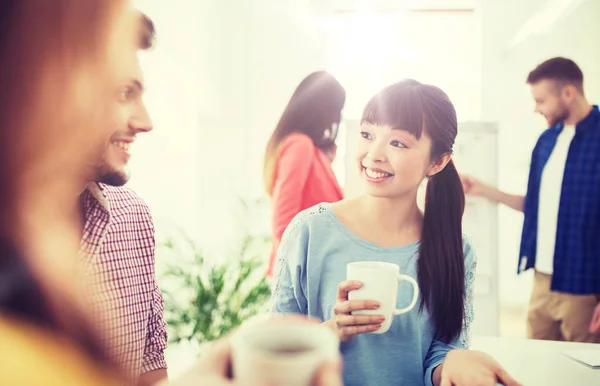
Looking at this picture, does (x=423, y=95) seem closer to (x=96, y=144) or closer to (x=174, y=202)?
(x=96, y=144)

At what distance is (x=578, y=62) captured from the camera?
3.81 ft

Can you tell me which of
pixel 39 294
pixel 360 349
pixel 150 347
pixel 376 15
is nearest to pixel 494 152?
pixel 376 15

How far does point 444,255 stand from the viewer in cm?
58

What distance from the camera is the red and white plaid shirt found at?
50 cm

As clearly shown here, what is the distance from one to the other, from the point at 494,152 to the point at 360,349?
0.82 m

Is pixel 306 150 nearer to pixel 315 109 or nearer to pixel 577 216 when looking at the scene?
pixel 315 109

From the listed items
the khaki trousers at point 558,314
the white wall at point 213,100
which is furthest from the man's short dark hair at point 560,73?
the white wall at point 213,100

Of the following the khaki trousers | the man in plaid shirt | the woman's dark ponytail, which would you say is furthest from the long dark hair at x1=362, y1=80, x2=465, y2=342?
the khaki trousers

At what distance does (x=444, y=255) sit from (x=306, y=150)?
0.29m

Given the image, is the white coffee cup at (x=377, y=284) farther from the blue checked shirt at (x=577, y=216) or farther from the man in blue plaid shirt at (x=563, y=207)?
the blue checked shirt at (x=577, y=216)

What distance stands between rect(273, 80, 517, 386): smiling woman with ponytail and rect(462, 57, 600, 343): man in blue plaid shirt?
16.1 inches

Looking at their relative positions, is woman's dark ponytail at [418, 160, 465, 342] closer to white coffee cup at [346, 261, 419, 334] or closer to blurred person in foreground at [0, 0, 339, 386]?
white coffee cup at [346, 261, 419, 334]

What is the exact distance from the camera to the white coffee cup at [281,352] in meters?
0.21

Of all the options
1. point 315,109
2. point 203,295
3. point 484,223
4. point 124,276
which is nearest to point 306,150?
point 315,109
